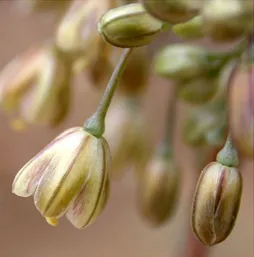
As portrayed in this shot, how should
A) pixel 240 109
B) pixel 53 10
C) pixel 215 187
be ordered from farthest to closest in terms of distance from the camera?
pixel 53 10
pixel 240 109
pixel 215 187

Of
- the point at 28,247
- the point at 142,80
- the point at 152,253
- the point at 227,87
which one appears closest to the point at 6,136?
the point at 28,247

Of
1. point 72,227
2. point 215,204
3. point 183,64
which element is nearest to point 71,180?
point 215,204

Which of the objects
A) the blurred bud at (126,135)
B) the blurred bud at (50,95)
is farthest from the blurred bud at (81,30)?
the blurred bud at (126,135)

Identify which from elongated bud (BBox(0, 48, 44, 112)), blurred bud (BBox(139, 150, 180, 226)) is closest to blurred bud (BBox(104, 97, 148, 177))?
blurred bud (BBox(139, 150, 180, 226))

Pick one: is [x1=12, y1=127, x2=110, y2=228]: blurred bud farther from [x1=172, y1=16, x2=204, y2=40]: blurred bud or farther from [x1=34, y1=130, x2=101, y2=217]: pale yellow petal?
[x1=172, y1=16, x2=204, y2=40]: blurred bud

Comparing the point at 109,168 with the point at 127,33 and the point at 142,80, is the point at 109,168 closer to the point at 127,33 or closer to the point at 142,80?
the point at 127,33

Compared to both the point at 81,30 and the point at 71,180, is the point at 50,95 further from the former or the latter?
the point at 71,180

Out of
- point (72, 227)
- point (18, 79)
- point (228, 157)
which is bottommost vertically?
point (72, 227)
